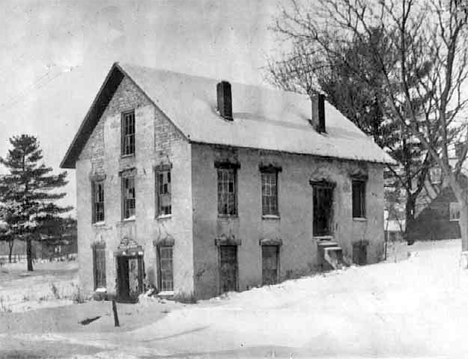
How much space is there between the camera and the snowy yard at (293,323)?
1199cm

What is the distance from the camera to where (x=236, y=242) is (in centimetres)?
2225

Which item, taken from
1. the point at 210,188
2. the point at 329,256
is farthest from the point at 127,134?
the point at 329,256

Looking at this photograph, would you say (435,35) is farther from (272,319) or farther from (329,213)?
(272,319)

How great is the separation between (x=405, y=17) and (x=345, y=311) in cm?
1085

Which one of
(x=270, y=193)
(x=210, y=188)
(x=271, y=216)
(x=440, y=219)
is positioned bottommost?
(x=440, y=219)

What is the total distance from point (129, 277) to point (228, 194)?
4.76 metres

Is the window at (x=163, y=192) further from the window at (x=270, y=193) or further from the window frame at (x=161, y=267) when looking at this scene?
the window at (x=270, y=193)

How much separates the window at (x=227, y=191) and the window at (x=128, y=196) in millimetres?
3437

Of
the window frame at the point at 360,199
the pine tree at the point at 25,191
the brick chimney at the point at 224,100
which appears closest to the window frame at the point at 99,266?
the brick chimney at the point at 224,100

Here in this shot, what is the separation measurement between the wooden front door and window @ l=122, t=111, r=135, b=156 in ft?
16.2

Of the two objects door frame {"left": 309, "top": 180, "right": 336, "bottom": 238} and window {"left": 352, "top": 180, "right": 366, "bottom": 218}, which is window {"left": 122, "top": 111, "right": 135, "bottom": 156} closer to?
door frame {"left": 309, "top": 180, "right": 336, "bottom": 238}

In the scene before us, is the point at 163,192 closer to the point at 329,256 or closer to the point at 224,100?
the point at 224,100

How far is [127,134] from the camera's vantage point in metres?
24.1

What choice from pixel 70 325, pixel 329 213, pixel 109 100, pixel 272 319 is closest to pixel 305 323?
pixel 272 319
